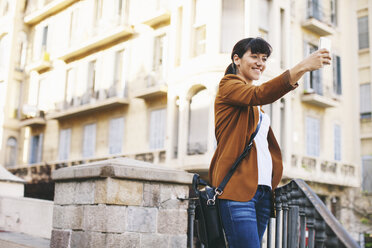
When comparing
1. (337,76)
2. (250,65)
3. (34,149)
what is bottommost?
(250,65)

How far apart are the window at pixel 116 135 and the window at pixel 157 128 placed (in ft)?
6.60

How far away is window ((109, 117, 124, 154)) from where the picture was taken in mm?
22986

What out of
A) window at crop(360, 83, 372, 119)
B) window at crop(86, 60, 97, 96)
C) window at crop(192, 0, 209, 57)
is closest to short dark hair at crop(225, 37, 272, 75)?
window at crop(192, 0, 209, 57)

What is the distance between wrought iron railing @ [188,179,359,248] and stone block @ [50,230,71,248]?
1.42 m

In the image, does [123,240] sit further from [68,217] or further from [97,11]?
[97,11]

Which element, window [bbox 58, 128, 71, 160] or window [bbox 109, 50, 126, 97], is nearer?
window [bbox 109, 50, 126, 97]

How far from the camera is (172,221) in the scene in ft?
17.2

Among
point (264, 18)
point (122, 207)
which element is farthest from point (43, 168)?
point (122, 207)

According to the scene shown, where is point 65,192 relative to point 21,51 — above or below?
below

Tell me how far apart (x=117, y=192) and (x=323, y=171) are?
1828cm

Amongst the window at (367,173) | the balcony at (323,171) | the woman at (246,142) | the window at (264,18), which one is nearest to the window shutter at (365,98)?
the window at (367,173)

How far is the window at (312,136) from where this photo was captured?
22.7 metres

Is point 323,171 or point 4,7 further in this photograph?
point 4,7

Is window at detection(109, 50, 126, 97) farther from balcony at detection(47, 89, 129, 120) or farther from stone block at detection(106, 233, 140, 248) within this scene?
stone block at detection(106, 233, 140, 248)
